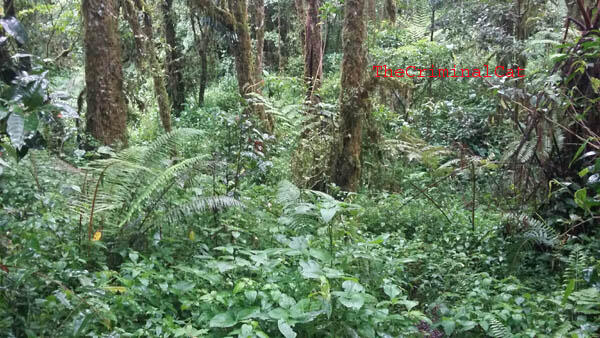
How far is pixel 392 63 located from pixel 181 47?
20.6 ft

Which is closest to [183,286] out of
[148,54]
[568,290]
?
[568,290]

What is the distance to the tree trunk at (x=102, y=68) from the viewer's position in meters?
5.50

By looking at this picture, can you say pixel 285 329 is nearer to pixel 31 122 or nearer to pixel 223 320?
pixel 223 320

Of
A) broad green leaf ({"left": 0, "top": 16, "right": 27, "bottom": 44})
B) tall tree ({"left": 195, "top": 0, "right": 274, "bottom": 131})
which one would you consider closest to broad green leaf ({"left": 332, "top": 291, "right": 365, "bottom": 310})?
broad green leaf ({"left": 0, "top": 16, "right": 27, "bottom": 44})

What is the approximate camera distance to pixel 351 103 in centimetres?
594

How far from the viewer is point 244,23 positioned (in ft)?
28.4

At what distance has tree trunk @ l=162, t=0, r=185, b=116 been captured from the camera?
12.6m

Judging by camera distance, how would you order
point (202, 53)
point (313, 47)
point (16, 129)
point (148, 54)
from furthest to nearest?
point (202, 53) < point (313, 47) < point (148, 54) < point (16, 129)

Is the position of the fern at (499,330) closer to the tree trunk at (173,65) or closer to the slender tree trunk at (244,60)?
the slender tree trunk at (244,60)

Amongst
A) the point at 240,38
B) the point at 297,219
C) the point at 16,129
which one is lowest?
the point at 297,219

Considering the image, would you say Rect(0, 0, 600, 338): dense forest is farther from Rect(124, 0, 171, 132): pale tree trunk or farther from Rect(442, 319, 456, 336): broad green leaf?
Rect(124, 0, 171, 132): pale tree trunk

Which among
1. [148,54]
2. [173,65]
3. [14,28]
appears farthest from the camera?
[173,65]

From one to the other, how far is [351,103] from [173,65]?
26.4 feet

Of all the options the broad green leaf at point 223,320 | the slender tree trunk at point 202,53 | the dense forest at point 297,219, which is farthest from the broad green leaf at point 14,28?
the slender tree trunk at point 202,53
